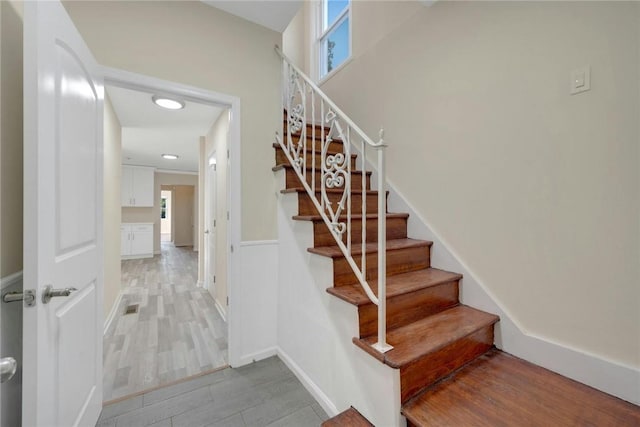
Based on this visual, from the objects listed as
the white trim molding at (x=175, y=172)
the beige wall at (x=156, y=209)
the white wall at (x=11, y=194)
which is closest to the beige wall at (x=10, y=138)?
the white wall at (x=11, y=194)

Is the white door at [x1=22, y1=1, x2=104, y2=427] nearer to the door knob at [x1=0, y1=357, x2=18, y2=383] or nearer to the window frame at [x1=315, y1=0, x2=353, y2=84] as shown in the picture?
the door knob at [x1=0, y1=357, x2=18, y2=383]

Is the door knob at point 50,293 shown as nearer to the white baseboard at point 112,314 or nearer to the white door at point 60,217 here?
the white door at point 60,217

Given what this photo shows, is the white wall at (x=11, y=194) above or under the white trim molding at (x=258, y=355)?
above

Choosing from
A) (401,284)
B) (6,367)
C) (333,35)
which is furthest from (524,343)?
(333,35)

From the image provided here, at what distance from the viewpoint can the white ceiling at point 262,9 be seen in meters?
1.95

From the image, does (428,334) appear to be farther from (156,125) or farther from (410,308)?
(156,125)

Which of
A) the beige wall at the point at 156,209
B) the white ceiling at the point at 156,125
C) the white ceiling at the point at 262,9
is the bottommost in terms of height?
the beige wall at the point at 156,209

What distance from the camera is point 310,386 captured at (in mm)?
1720

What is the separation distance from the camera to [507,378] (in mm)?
1297

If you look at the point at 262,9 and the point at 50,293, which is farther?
the point at 262,9

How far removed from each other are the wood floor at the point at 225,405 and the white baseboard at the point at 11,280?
1005 mm

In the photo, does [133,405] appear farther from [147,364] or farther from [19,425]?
[19,425]

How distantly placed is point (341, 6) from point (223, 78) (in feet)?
6.98

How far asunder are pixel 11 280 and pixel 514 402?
2.08 meters
